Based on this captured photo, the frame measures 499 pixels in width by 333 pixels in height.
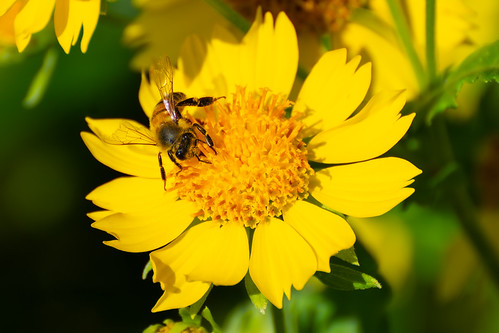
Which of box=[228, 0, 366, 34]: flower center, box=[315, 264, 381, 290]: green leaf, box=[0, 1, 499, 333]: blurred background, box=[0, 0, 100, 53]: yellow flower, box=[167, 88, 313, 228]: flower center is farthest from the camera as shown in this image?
box=[0, 1, 499, 333]: blurred background

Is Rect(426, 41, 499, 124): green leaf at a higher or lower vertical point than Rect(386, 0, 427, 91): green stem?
lower

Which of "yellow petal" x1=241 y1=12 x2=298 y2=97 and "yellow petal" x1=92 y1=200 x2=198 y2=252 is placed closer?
"yellow petal" x1=92 y1=200 x2=198 y2=252

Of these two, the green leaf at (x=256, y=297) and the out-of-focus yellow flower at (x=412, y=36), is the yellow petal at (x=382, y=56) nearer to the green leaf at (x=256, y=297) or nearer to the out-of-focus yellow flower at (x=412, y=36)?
the out-of-focus yellow flower at (x=412, y=36)

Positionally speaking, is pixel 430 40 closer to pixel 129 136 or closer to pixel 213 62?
pixel 213 62

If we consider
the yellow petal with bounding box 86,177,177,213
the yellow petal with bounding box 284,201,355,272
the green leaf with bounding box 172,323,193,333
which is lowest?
the green leaf with bounding box 172,323,193,333

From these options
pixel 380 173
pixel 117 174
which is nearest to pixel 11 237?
pixel 117 174

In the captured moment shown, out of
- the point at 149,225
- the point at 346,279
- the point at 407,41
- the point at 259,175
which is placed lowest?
the point at 346,279

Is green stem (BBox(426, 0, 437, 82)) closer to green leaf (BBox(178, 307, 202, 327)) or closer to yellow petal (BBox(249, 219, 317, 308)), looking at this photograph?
yellow petal (BBox(249, 219, 317, 308))

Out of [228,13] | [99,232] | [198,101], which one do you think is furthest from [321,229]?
[99,232]

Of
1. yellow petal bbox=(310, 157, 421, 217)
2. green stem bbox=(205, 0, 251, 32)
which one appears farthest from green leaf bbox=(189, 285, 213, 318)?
green stem bbox=(205, 0, 251, 32)
